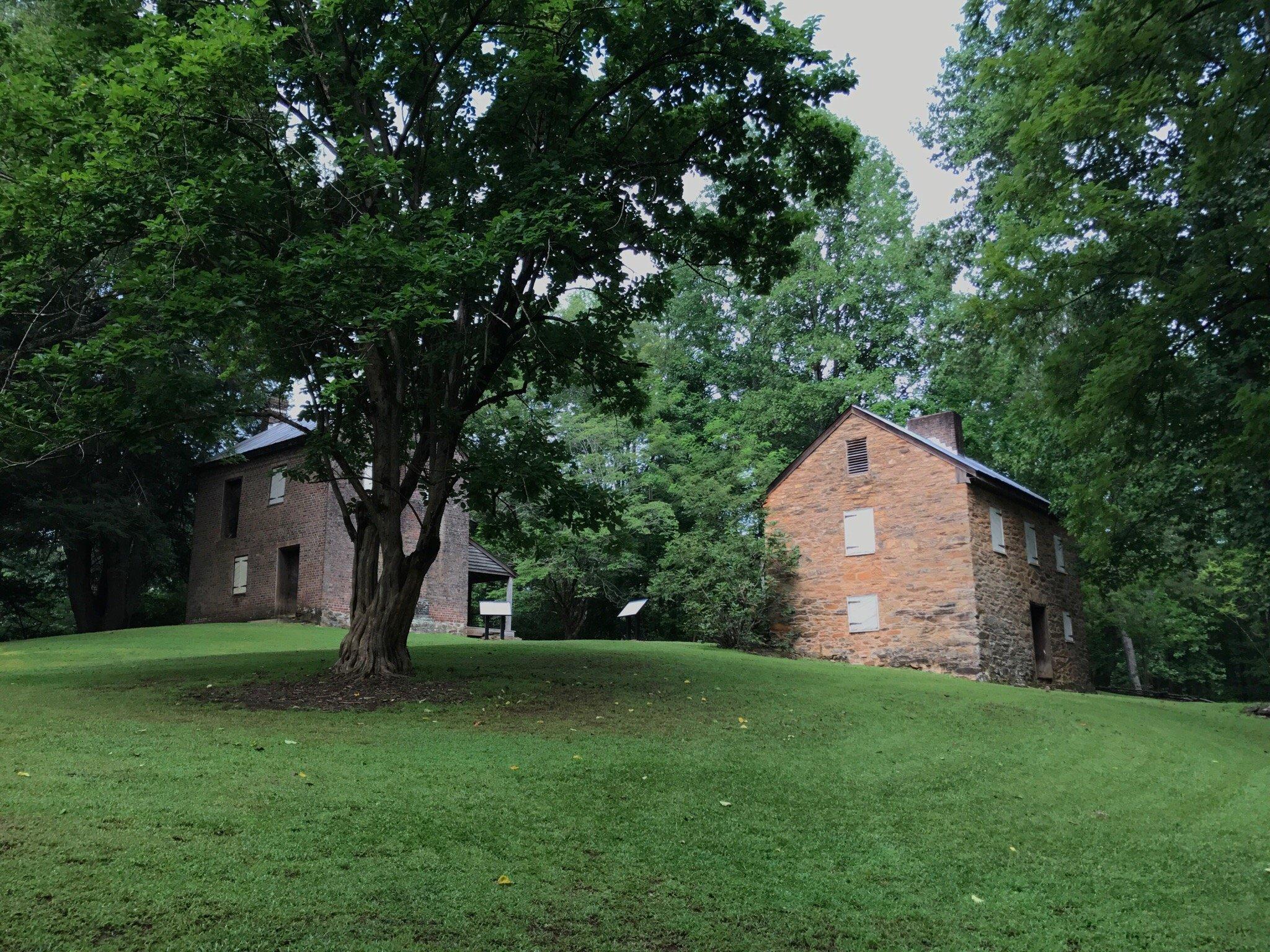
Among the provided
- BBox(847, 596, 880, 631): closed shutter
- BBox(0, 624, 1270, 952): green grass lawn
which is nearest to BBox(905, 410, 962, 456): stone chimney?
BBox(847, 596, 880, 631): closed shutter

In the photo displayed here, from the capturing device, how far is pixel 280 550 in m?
28.5

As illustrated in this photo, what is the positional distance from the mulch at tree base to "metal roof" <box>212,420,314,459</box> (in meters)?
17.0

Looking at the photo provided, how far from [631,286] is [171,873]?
10.4 m

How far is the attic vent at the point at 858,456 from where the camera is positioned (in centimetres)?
2502

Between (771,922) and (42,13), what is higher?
(42,13)

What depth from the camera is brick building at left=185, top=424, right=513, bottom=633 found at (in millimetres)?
27094

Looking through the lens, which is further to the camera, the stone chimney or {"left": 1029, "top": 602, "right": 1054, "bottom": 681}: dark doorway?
the stone chimney

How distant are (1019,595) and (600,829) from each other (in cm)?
2106

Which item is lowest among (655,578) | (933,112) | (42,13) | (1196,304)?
(655,578)

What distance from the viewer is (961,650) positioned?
72.9 feet

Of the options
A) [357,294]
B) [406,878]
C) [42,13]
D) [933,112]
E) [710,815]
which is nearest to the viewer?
[406,878]

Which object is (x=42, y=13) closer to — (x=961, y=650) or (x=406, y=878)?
(x=406, y=878)

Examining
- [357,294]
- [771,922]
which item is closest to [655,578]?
[357,294]

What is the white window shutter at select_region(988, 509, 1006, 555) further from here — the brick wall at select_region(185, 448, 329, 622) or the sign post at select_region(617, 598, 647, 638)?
the brick wall at select_region(185, 448, 329, 622)
